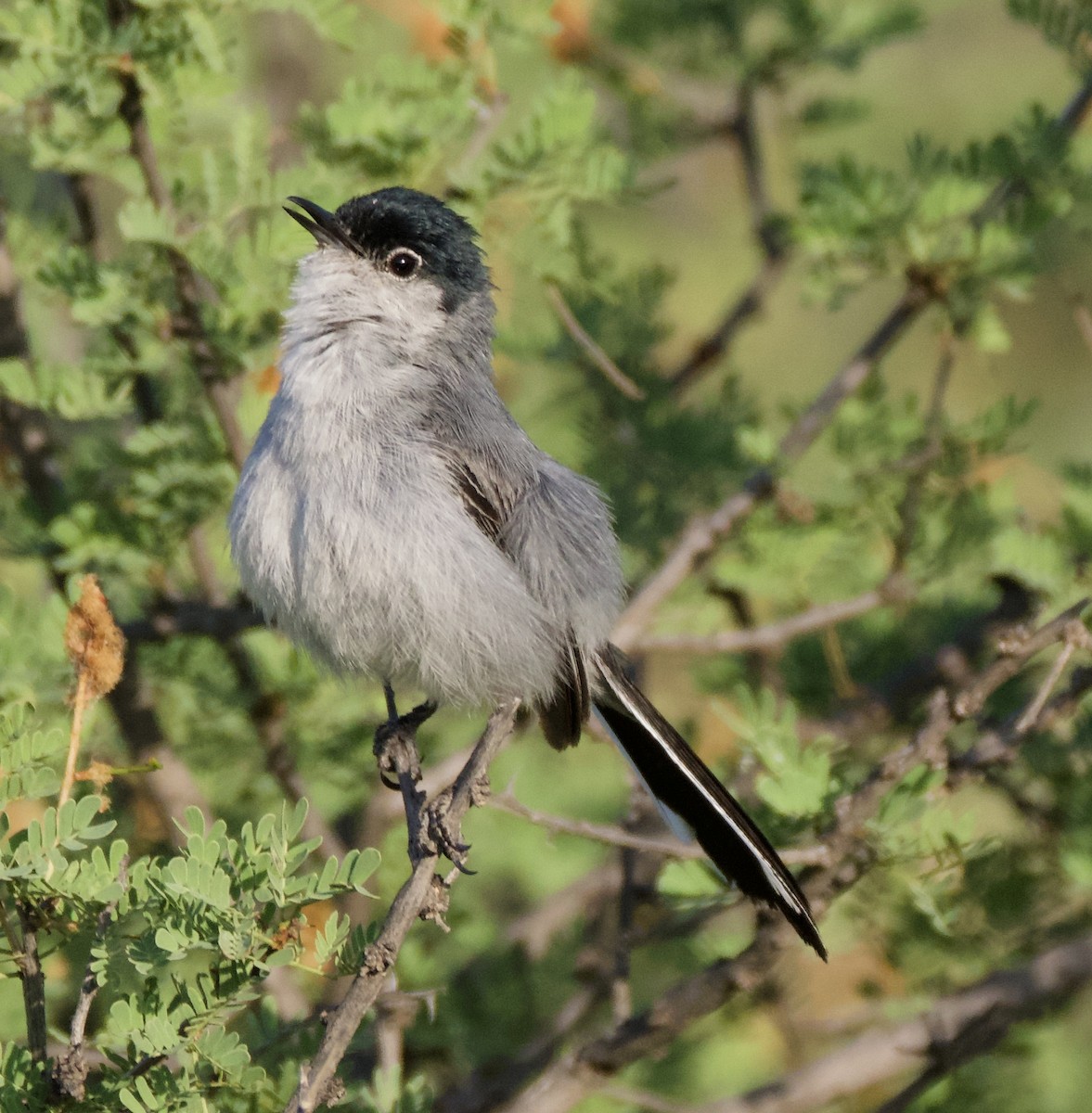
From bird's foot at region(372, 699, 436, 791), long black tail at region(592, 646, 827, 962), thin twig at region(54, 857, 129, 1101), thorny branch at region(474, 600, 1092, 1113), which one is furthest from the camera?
bird's foot at region(372, 699, 436, 791)

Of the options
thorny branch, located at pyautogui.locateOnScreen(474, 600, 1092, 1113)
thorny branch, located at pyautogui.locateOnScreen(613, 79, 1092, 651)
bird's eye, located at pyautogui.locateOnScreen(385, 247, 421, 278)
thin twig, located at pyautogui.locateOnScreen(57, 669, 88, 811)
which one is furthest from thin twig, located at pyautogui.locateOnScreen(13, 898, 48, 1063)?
thorny branch, located at pyautogui.locateOnScreen(613, 79, 1092, 651)

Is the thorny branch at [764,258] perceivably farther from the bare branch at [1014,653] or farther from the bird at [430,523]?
the bare branch at [1014,653]

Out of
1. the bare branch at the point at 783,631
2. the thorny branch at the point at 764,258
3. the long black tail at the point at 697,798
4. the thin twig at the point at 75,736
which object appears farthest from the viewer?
the thorny branch at the point at 764,258

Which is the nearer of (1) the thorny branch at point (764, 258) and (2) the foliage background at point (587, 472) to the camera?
(2) the foliage background at point (587, 472)

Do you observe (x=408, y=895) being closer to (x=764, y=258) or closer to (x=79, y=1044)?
(x=79, y=1044)

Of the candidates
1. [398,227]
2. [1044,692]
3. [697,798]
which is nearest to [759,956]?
[697,798]

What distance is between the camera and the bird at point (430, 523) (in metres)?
2.98

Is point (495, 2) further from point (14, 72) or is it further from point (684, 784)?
point (684, 784)

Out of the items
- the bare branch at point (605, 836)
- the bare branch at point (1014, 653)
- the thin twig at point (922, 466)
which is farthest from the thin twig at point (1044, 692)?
the thin twig at point (922, 466)

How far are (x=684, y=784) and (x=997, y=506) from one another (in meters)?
1.69

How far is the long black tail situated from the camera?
282 centimetres

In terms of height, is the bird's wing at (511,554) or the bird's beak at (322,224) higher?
the bird's beak at (322,224)

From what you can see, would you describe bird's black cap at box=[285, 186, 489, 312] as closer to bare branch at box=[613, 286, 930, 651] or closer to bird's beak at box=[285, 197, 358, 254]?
bird's beak at box=[285, 197, 358, 254]

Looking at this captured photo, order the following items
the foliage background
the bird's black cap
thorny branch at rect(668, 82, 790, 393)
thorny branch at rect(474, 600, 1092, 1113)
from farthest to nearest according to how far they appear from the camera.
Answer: thorny branch at rect(668, 82, 790, 393) → the bird's black cap → the foliage background → thorny branch at rect(474, 600, 1092, 1113)
